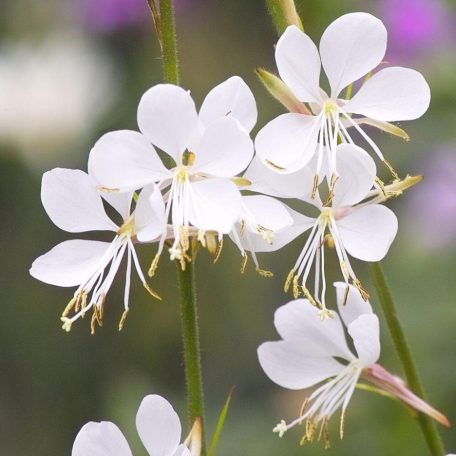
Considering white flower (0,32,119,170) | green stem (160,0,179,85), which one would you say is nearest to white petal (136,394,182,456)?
green stem (160,0,179,85)

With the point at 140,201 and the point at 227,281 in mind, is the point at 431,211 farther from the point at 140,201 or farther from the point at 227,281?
the point at 140,201

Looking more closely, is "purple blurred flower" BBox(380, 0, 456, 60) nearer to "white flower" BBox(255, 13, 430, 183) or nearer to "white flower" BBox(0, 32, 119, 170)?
"white flower" BBox(0, 32, 119, 170)

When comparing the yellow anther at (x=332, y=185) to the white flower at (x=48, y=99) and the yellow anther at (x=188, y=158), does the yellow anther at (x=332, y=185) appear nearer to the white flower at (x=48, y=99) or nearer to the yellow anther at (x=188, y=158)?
the yellow anther at (x=188, y=158)

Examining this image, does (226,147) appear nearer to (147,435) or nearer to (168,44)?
(168,44)

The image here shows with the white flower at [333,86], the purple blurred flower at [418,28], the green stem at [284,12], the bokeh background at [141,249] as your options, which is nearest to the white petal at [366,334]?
the white flower at [333,86]

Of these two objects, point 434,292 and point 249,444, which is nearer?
point 249,444

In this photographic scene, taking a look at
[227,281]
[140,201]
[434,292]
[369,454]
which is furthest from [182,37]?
[140,201]
